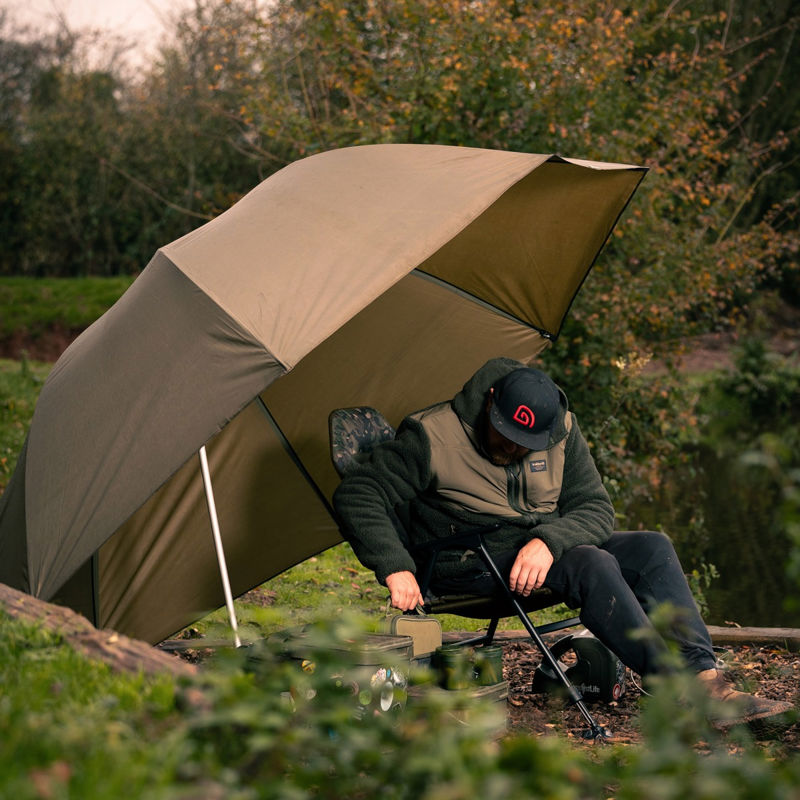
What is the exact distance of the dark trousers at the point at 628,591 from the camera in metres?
3.72

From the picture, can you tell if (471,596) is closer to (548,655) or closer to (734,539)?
(548,655)

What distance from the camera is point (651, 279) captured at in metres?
9.31

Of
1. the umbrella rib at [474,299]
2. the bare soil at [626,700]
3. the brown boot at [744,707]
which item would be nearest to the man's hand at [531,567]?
the bare soil at [626,700]

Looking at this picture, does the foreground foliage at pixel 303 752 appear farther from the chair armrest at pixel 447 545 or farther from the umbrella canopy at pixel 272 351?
the chair armrest at pixel 447 545

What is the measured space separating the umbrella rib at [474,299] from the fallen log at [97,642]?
8.84 feet

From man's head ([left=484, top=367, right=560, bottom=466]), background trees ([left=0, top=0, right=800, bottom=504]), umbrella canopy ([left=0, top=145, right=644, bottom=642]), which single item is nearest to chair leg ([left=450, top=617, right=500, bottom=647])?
man's head ([left=484, top=367, right=560, bottom=466])

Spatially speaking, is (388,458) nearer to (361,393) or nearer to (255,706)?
(361,393)

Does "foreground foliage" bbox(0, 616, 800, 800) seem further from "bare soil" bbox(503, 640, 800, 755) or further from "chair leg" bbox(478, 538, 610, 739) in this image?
"bare soil" bbox(503, 640, 800, 755)

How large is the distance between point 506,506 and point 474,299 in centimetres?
154

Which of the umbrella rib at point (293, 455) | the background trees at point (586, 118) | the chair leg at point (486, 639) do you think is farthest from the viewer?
the background trees at point (586, 118)

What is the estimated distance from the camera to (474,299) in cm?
546

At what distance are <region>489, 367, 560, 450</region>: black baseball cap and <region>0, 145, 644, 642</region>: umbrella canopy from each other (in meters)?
0.59

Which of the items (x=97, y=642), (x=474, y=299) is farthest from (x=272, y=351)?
(x=474, y=299)

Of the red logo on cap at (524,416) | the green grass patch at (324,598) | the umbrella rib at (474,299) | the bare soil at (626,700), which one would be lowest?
the green grass patch at (324,598)
